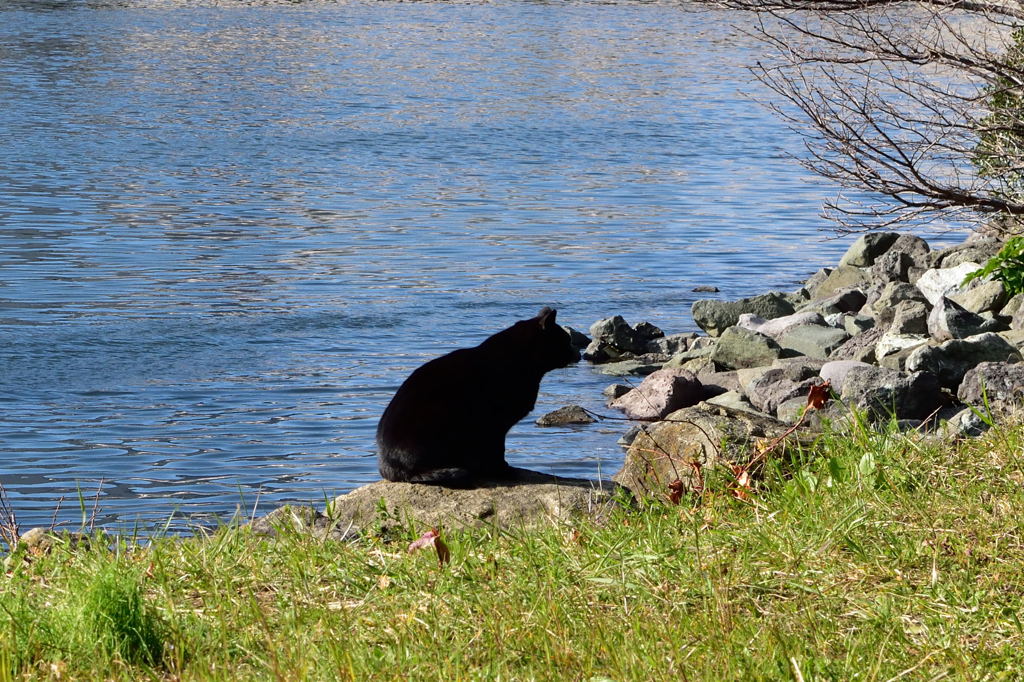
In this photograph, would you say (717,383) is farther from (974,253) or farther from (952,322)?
(974,253)

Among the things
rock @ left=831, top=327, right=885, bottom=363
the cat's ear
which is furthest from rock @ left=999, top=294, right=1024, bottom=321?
the cat's ear

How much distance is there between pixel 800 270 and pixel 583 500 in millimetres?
13711

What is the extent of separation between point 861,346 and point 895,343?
0.67 meters

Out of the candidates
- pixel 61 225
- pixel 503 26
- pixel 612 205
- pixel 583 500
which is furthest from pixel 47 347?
pixel 503 26

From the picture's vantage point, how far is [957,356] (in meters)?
11.6

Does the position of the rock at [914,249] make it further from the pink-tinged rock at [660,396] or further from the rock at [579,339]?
the pink-tinged rock at [660,396]

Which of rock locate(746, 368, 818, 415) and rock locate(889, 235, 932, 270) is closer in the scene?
rock locate(746, 368, 818, 415)

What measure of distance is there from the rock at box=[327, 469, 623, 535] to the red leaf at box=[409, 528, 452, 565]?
907 mm

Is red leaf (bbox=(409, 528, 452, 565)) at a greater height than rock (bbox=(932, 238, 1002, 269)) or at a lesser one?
greater

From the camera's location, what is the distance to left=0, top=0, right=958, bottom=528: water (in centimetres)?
1097

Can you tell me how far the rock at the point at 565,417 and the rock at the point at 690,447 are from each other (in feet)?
13.8

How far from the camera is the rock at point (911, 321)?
13078mm

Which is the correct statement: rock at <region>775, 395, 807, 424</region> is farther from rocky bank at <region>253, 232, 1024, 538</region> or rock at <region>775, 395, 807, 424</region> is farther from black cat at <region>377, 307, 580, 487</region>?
black cat at <region>377, 307, 580, 487</region>

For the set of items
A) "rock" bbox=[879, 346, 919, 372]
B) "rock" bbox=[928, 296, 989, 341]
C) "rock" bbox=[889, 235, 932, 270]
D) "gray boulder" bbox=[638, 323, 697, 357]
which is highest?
"rock" bbox=[928, 296, 989, 341]
